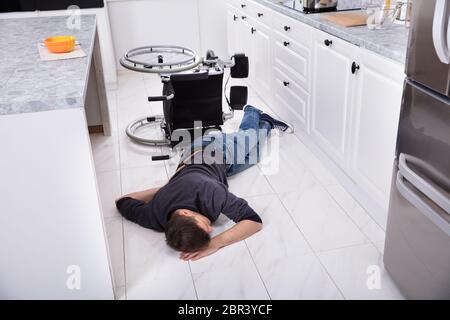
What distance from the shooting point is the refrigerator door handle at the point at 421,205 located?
4.88 ft

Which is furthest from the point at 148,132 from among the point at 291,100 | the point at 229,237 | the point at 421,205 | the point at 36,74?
the point at 421,205

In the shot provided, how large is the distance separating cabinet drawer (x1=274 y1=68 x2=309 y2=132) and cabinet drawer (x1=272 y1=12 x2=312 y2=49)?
289mm

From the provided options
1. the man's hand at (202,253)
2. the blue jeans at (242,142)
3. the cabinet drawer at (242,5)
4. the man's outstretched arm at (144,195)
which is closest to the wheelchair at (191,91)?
the blue jeans at (242,142)

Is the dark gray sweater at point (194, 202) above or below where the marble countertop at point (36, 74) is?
below

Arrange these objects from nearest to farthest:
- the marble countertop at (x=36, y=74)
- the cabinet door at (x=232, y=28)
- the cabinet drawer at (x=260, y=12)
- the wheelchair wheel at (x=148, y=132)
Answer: the marble countertop at (x=36, y=74) → the wheelchair wheel at (x=148, y=132) → the cabinet drawer at (x=260, y=12) → the cabinet door at (x=232, y=28)

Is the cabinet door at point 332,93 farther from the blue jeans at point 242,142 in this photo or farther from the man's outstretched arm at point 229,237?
the man's outstretched arm at point 229,237

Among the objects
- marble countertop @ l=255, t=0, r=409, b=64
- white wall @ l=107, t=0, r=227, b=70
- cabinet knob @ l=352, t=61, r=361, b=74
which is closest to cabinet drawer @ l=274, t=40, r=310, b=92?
marble countertop @ l=255, t=0, r=409, b=64

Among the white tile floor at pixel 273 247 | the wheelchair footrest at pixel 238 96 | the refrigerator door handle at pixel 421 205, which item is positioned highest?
the refrigerator door handle at pixel 421 205

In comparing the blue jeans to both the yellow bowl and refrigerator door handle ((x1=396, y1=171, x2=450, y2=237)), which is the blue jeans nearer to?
the yellow bowl

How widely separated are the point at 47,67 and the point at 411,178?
4.78ft

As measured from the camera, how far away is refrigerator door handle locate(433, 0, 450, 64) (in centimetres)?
140

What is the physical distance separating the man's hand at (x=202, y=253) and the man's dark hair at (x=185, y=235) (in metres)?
0.04

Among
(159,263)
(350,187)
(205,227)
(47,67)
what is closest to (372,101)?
(350,187)

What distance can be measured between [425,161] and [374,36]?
3.16 ft
